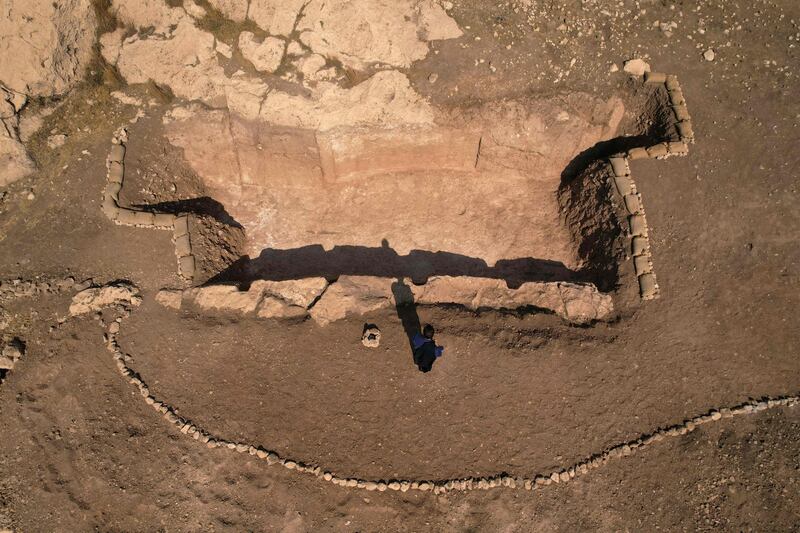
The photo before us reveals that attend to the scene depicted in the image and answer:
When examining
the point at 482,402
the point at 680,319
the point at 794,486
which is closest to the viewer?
the point at 794,486

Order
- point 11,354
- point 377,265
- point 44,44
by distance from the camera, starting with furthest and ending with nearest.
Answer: point 377,265 < point 44,44 < point 11,354

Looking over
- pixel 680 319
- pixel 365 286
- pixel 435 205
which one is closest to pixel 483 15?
pixel 435 205

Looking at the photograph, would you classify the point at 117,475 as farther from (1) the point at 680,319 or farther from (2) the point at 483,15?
(2) the point at 483,15

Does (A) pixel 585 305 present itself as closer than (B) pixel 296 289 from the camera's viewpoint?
Yes

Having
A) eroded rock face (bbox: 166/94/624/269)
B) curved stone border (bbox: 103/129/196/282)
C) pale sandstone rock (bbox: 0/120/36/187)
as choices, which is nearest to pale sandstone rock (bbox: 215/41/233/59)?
eroded rock face (bbox: 166/94/624/269)

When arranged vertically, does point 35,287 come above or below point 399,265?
above

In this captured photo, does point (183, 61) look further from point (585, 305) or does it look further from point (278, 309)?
point (585, 305)

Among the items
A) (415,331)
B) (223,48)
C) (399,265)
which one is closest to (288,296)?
(415,331)
